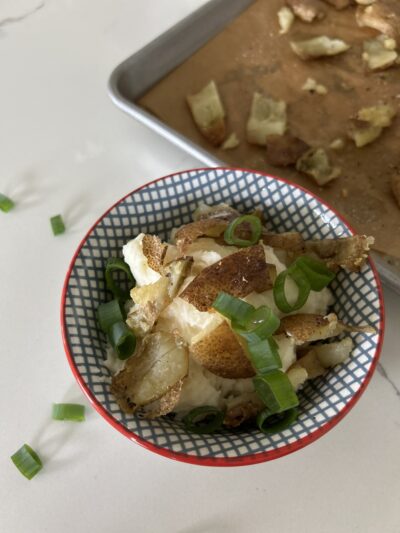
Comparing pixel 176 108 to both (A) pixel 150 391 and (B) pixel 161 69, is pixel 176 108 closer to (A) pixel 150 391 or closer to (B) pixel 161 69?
(B) pixel 161 69

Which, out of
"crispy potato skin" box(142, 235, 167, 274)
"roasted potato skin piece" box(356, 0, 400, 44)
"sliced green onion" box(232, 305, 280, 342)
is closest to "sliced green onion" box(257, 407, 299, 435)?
"sliced green onion" box(232, 305, 280, 342)

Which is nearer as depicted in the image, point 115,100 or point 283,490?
point 283,490

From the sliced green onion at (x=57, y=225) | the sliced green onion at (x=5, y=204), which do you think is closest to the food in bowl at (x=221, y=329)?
the sliced green onion at (x=57, y=225)

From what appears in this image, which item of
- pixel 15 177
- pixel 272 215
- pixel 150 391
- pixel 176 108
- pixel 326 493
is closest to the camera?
pixel 150 391

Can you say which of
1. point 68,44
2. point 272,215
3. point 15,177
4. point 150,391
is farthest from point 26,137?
point 150,391

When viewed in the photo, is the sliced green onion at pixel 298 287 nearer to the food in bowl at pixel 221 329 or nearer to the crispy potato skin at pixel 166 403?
the food in bowl at pixel 221 329

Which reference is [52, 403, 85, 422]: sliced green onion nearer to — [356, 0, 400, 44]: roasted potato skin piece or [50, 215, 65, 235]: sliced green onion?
[50, 215, 65, 235]: sliced green onion

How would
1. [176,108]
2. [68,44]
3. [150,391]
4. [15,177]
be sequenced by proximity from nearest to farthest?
[150,391]
[15,177]
[176,108]
[68,44]
